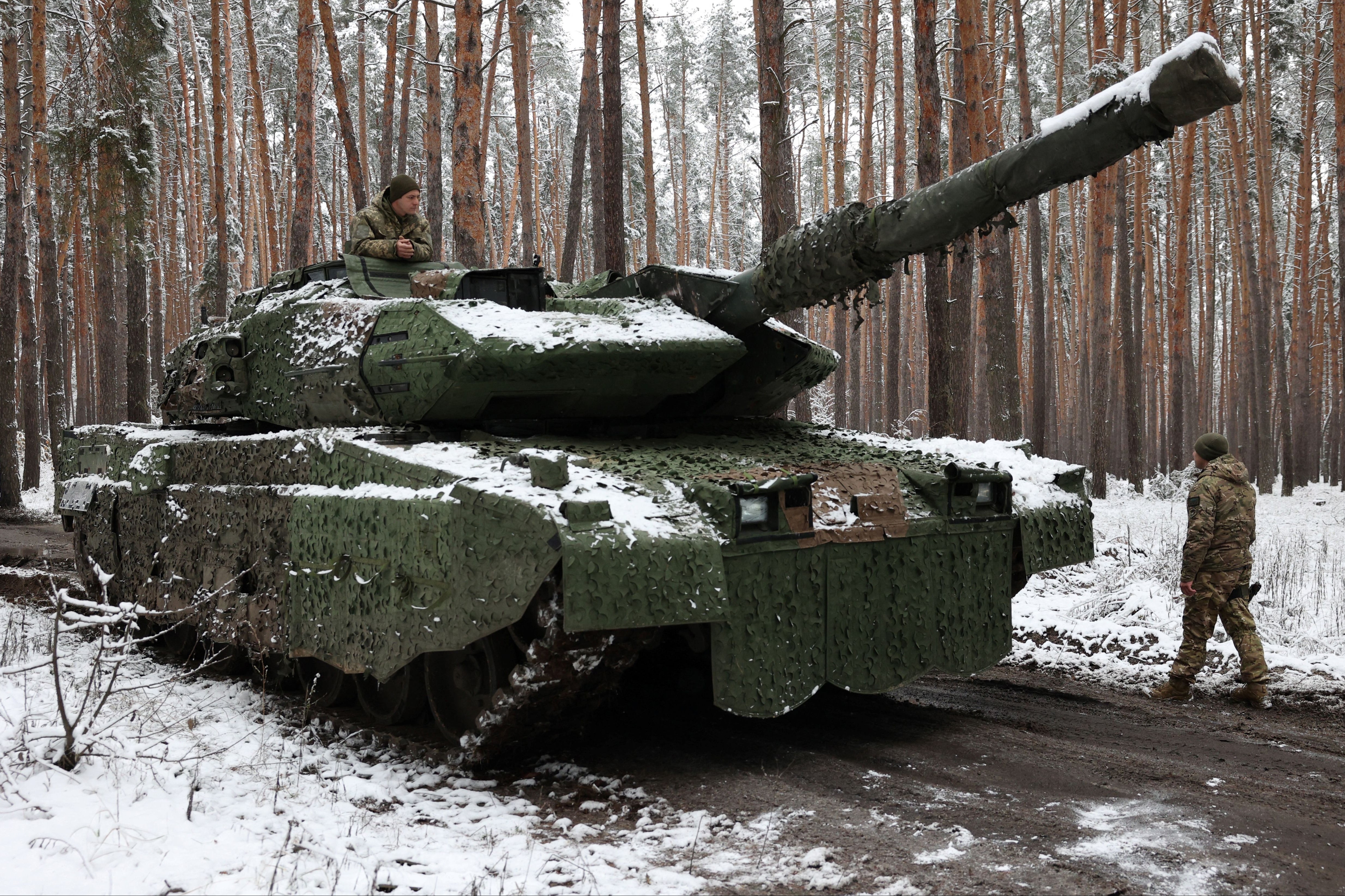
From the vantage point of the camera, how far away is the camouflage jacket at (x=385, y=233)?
269 inches

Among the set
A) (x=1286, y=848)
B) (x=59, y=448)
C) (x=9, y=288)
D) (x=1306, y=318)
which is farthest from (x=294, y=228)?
(x=1306, y=318)

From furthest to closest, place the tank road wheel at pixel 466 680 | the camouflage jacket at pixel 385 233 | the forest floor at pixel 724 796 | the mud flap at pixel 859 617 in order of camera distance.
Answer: the camouflage jacket at pixel 385 233
the tank road wheel at pixel 466 680
the mud flap at pixel 859 617
the forest floor at pixel 724 796

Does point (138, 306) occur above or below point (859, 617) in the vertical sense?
above

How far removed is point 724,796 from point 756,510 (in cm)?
117

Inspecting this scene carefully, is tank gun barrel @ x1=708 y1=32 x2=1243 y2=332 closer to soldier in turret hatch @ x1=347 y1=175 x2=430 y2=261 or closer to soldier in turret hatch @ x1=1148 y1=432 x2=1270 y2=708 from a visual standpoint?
soldier in turret hatch @ x1=347 y1=175 x2=430 y2=261

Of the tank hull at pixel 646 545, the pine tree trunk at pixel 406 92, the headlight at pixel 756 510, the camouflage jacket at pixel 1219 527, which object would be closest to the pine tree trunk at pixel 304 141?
the pine tree trunk at pixel 406 92

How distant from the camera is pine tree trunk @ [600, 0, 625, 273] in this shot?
11672 mm

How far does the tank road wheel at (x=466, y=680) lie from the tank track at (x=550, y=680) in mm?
96

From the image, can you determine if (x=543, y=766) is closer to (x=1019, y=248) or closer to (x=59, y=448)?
(x=59, y=448)

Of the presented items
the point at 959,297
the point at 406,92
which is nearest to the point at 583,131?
the point at 406,92

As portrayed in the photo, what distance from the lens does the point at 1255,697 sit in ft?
19.0

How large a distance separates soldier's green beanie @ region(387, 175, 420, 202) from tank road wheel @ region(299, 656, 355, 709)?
10.0 ft

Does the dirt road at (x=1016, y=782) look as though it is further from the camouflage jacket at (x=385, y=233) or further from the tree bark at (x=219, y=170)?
the tree bark at (x=219, y=170)

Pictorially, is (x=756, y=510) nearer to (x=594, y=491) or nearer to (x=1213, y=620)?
(x=594, y=491)
